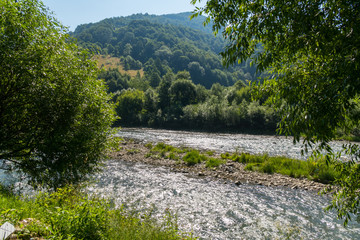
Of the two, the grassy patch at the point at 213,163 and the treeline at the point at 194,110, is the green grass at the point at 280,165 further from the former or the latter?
the treeline at the point at 194,110

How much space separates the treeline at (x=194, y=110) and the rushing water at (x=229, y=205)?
50674 mm

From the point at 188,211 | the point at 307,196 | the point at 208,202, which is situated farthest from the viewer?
the point at 307,196

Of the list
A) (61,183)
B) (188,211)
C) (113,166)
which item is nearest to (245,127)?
(113,166)

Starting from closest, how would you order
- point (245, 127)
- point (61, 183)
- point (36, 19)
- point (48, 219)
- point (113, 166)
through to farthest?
point (48, 219), point (36, 19), point (61, 183), point (113, 166), point (245, 127)

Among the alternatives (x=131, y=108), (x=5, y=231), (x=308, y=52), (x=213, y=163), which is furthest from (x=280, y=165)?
(x=131, y=108)

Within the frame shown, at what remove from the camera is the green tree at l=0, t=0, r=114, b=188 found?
879cm

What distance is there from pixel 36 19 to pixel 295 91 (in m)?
11.7

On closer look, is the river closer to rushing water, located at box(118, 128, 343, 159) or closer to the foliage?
the foliage

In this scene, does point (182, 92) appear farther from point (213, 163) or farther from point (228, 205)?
point (228, 205)

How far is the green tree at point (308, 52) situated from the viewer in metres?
4.15

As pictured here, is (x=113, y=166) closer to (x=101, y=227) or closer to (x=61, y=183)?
(x=61, y=183)

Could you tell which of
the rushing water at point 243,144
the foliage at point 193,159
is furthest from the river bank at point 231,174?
the rushing water at point 243,144

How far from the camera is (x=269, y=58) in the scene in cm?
538

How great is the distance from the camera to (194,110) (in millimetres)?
83750
